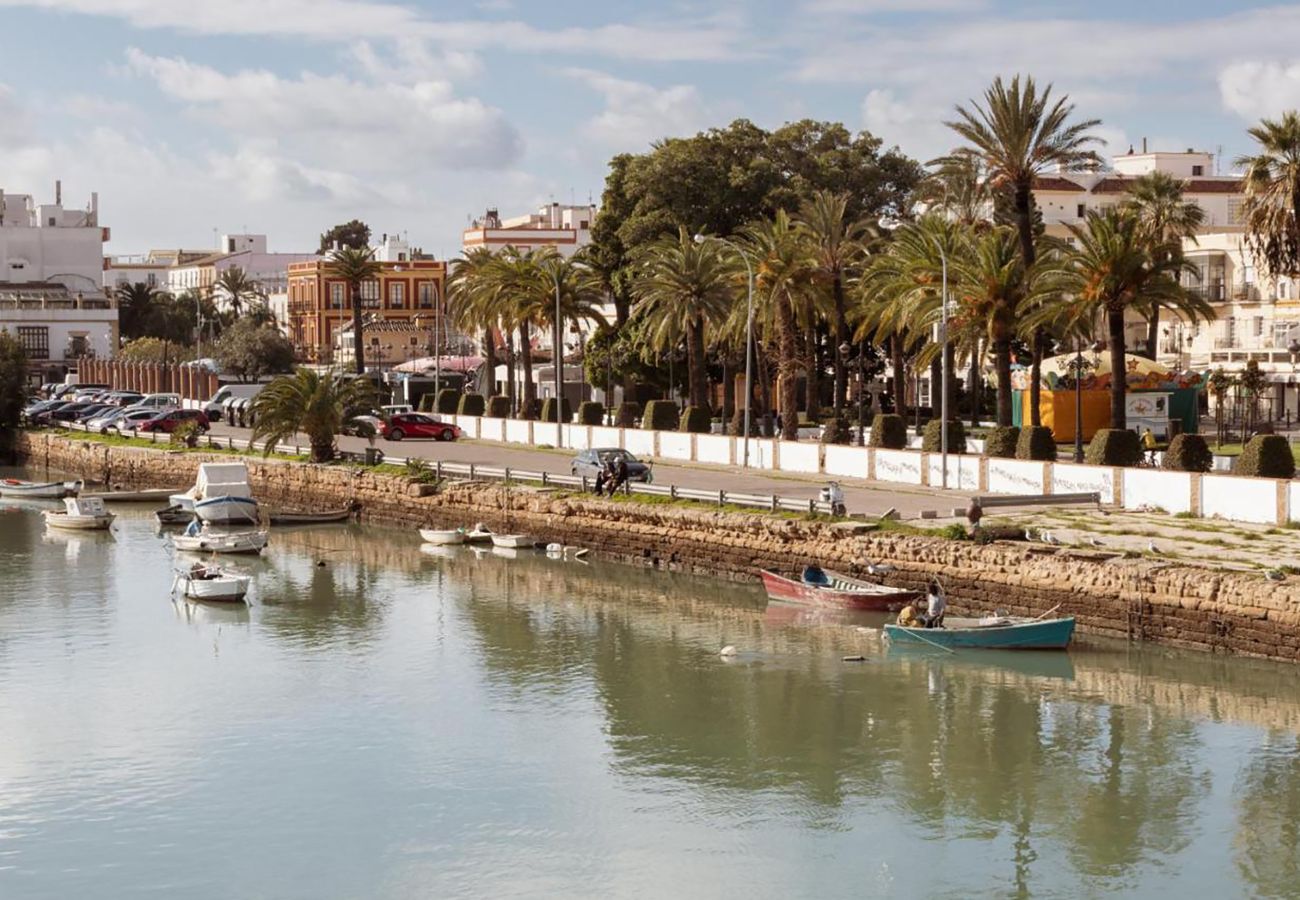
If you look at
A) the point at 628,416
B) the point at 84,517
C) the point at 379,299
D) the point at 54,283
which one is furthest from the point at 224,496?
the point at 54,283

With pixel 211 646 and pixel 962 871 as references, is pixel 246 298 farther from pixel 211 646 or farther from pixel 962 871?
pixel 962 871

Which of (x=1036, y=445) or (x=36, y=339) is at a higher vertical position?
(x=36, y=339)

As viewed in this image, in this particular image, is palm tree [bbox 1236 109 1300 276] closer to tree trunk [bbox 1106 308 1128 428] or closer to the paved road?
tree trunk [bbox 1106 308 1128 428]

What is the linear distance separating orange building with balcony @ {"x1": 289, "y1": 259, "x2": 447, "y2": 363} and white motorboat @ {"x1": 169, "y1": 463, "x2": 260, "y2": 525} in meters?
86.4

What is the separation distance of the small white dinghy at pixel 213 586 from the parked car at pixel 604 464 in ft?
50.9

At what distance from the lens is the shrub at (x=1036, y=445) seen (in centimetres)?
6362

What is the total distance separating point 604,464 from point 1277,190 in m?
26.9

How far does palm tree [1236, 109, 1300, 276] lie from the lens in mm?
69188

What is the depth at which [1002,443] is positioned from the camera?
64375 mm

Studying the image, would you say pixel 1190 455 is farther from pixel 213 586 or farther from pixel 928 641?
pixel 213 586

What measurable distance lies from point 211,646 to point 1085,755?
950 inches

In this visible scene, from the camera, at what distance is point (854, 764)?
37875 millimetres

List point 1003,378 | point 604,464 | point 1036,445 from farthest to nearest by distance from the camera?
point 1003,378
point 604,464
point 1036,445

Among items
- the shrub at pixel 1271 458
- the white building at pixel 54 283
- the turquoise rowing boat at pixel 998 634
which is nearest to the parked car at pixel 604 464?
the shrub at pixel 1271 458
